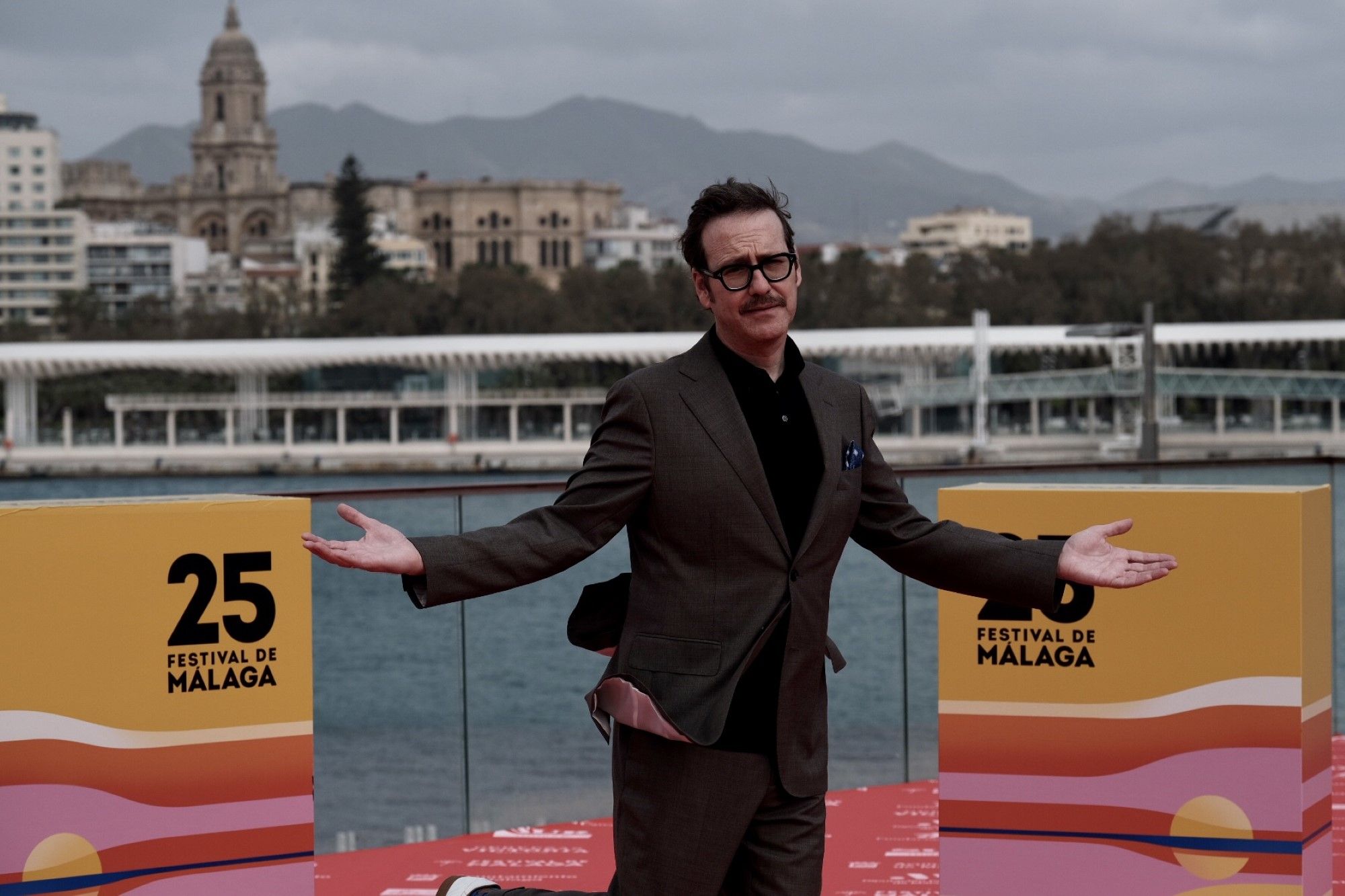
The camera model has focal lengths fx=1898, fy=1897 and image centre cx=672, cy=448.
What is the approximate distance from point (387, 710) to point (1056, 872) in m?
5.03

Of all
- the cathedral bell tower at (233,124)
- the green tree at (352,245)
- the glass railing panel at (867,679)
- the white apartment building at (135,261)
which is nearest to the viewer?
the glass railing panel at (867,679)

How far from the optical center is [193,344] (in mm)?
50188

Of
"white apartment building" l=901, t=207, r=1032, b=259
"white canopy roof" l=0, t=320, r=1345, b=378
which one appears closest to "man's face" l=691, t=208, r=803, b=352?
"white canopy roof" l=0, t=320, r=1345, b=378

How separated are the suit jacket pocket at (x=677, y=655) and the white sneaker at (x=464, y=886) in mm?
501

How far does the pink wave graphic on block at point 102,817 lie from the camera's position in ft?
8.04

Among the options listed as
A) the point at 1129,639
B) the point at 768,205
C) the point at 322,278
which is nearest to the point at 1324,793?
the point at 1129,639

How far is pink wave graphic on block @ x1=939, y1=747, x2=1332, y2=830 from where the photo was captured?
8.86 ft

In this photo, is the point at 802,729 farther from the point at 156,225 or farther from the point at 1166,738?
the point at 156,225

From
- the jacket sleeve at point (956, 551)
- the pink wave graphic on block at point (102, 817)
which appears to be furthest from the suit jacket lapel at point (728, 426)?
the pink wave graphic on block at point (102, 817)

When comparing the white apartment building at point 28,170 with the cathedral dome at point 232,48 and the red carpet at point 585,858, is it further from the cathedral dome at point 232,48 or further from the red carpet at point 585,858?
the red carpet at point 585,858

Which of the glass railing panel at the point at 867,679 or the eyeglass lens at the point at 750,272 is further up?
the eyeglass lens at the point at 750,272

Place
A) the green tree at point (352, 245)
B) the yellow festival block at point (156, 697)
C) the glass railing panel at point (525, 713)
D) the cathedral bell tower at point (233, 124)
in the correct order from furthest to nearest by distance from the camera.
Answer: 1. the cathedral bell tower at point (233, 124)
2. the green tree at point (352, 245)
3. the glass railing panel at point (525, 713)
4. the yellow festival block at point (156, 697)

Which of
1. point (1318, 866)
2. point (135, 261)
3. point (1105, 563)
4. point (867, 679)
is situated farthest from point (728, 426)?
point (135, 261)

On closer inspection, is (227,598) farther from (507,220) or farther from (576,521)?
(507,220)
